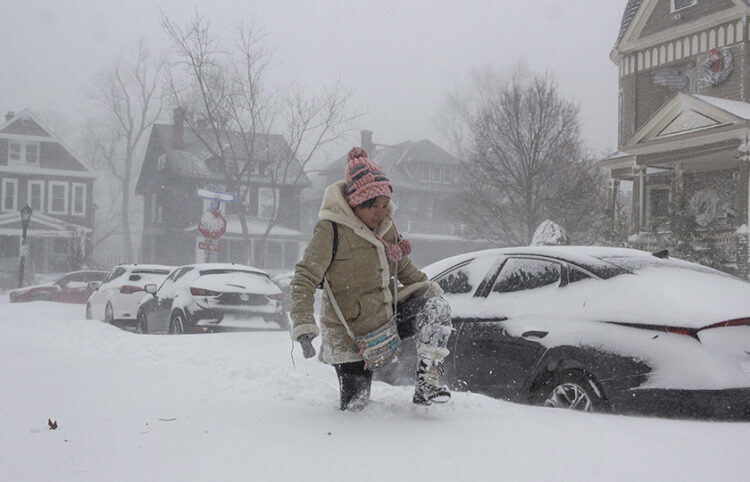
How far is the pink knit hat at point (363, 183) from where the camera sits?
154 inches

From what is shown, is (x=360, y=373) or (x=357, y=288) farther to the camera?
(x=360, y=373)

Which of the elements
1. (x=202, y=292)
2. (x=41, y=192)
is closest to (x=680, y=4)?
(x=202, y=292)

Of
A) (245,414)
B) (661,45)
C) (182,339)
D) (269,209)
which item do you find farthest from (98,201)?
(245,414)

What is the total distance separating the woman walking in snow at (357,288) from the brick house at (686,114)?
48.7ft

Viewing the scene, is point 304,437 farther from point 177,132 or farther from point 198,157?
point 177,132

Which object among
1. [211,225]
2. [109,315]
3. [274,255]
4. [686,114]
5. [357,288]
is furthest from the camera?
[274,255]

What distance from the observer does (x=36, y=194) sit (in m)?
44.4

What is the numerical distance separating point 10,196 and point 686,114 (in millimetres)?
39822

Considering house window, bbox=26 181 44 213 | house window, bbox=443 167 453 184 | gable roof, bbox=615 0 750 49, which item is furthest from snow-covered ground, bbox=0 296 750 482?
house window, bbox=443 167 453 184

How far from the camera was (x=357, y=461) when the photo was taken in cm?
305

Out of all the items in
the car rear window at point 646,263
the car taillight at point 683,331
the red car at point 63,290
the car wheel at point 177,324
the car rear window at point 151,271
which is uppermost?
the car rear window at point 646,263

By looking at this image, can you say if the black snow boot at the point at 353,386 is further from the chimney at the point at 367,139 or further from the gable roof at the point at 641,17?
the chimney at the point at 367,139

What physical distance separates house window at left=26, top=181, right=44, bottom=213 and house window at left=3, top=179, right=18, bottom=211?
817mm

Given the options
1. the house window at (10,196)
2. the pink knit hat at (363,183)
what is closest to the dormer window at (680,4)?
the pink knit hat at (363,183)
